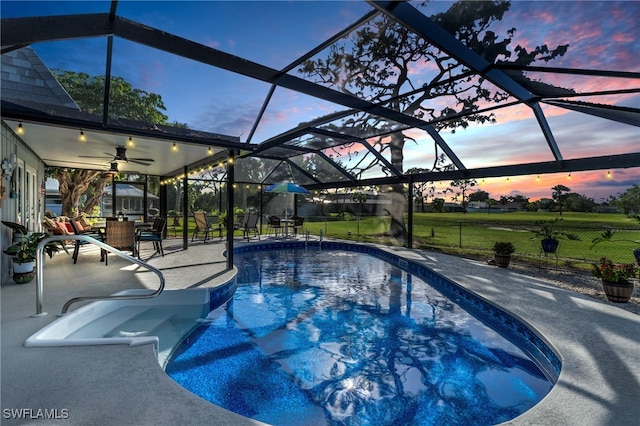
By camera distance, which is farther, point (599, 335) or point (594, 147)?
point (594, 147)

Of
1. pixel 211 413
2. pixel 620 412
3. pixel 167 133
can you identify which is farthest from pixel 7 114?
pixel 620 412

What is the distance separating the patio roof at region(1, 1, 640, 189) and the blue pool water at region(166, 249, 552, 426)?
3596 millimetres

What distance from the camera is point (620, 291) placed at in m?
4.84

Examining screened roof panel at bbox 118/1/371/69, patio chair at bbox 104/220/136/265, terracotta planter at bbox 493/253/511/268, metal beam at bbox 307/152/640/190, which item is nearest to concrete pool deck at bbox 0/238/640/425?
patio chair at bbox 104/220/136/265

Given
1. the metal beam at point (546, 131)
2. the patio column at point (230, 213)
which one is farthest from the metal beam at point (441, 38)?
the patio column at point (230, 213)

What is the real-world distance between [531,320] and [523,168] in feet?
17.4

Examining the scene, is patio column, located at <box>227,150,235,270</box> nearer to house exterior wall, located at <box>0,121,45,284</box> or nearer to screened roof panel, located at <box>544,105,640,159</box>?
house exterior wall, located at <box>0,121,45,284</box>

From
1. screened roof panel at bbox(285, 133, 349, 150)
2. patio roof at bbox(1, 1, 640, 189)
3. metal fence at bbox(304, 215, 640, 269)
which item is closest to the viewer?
patio roof at bbox(1, 1, 640, 189)

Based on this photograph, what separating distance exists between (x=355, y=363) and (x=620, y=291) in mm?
4496

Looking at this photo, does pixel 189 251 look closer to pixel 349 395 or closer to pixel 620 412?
pixel 349 395

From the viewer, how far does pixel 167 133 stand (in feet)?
20.3

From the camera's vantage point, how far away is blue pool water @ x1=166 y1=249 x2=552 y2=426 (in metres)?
2.81

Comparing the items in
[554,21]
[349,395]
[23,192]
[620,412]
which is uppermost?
[554,21]

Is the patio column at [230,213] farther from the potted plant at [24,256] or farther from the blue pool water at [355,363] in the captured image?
the potted plant at [24,256]
